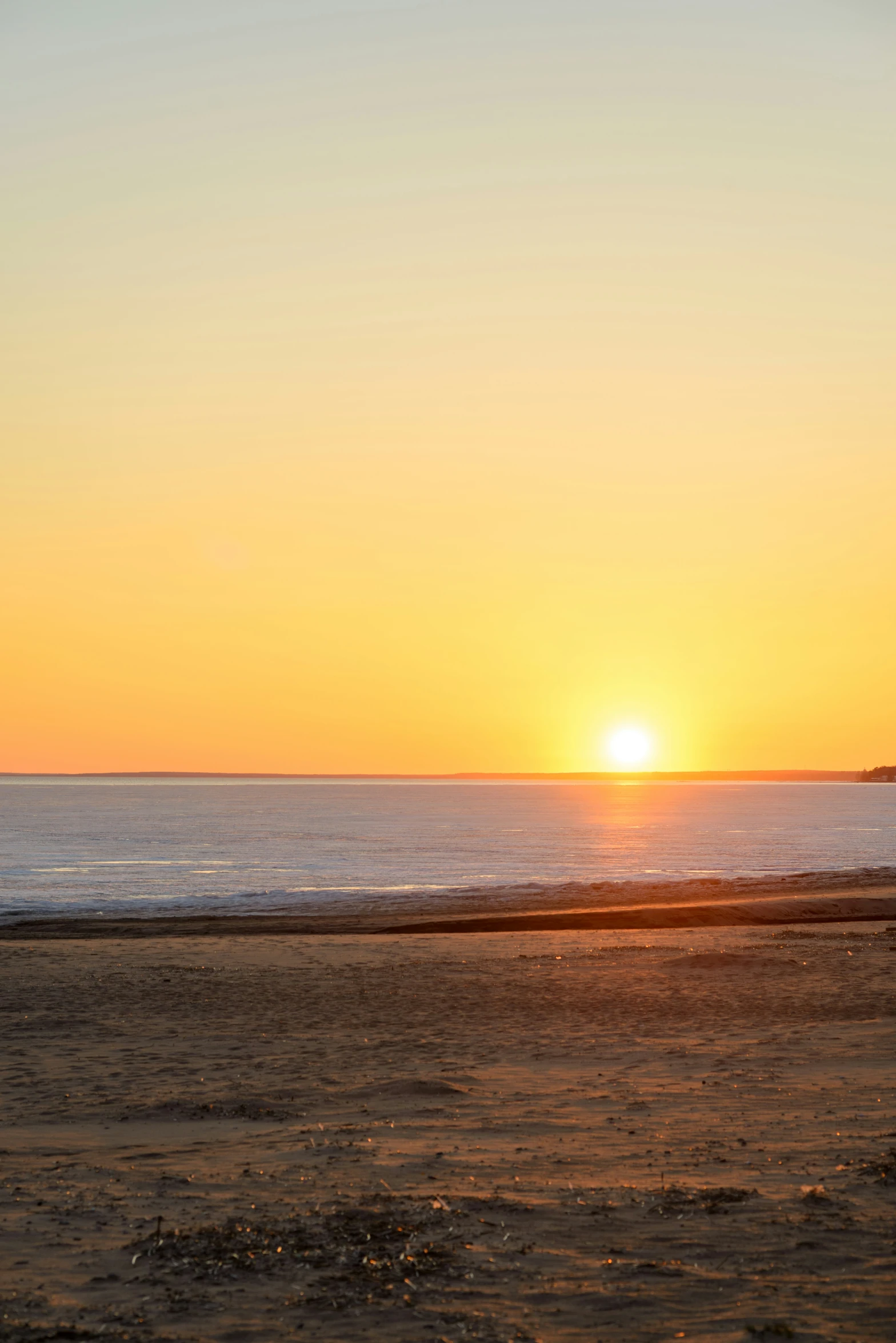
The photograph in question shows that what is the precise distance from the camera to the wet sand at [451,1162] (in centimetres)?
674

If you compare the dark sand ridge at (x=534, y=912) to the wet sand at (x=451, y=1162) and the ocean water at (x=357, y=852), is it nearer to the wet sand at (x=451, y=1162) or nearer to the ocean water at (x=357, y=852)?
the ocean water at (x=357, y=852)

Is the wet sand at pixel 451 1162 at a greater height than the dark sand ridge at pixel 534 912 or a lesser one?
lesser

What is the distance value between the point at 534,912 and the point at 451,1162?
31.0 meters

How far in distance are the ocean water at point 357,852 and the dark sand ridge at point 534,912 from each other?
187 centimetres

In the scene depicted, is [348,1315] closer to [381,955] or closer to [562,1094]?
[562,1094]

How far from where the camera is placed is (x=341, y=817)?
135 meters

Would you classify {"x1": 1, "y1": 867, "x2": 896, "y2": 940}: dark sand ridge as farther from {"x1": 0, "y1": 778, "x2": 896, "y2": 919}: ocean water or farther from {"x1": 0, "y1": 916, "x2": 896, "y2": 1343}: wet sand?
{"x1": 0, "y1": 916, "x2": 896, "y2": 1343}: wet sand

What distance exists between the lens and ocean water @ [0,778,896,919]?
4831 centimetres

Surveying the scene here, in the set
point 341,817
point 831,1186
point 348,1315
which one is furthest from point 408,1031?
point 341,817

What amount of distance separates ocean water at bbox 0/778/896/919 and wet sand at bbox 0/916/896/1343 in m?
26.1

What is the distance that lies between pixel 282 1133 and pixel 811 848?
76.7 metres

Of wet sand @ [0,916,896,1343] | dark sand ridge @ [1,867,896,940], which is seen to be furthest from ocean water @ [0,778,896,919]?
wet sand @ [0,916,896,1343]

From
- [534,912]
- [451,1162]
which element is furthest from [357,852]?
[451,1162]

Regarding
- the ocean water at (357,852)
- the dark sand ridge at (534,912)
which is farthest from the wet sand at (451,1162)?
the ocean water at (357,852)
